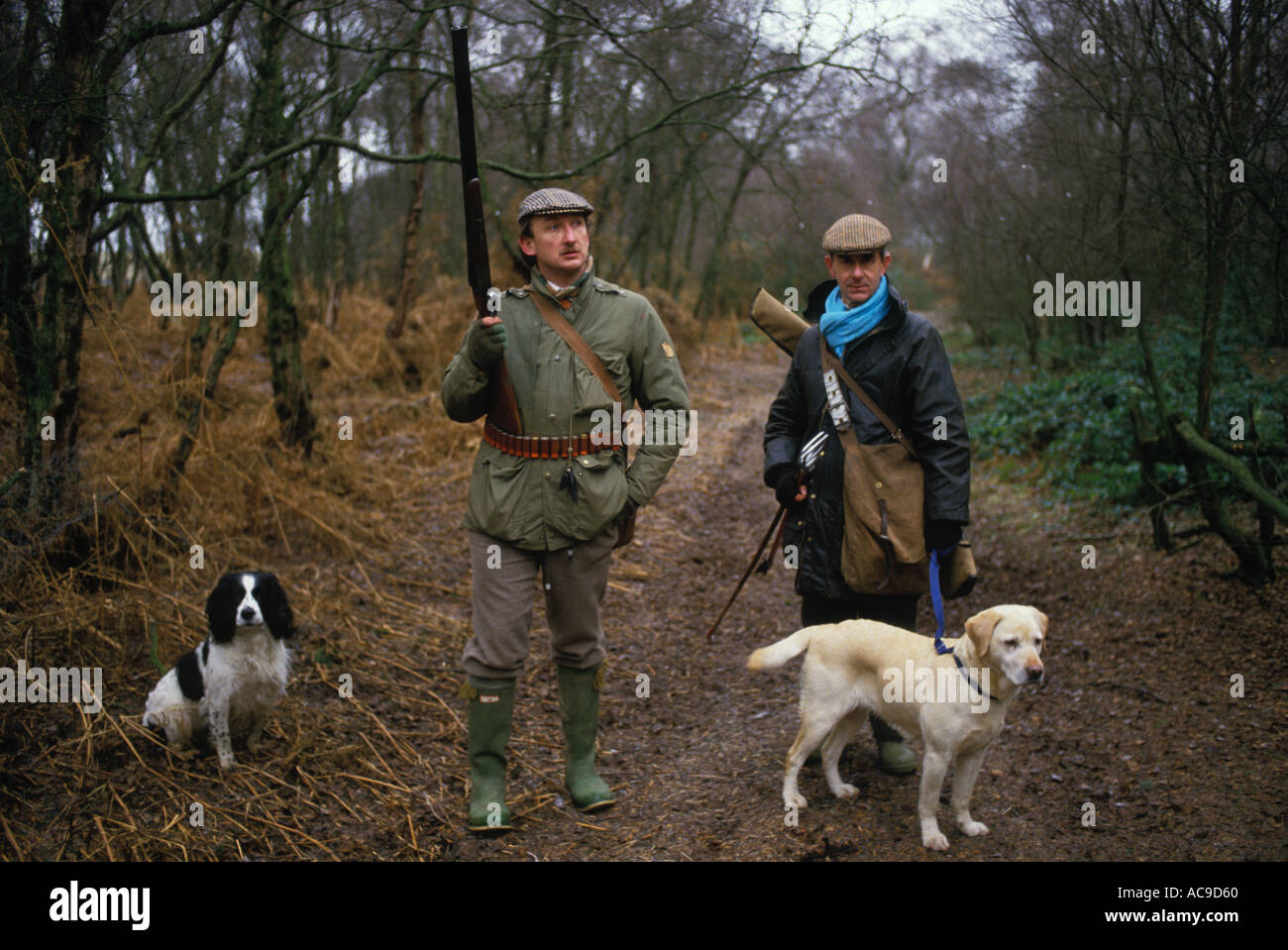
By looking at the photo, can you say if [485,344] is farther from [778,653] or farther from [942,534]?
[942,534]

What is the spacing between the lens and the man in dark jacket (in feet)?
13.1

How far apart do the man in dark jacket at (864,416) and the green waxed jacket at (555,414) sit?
2.03ft

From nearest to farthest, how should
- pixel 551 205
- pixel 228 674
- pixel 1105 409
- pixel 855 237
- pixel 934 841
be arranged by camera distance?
pixel 934 841
pixel 551 205
pixel 855 237
pixel 228 674
pixel 1105 409

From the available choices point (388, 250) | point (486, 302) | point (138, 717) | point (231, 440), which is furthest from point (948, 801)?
point (388, 250)

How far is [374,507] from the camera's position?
845 cm

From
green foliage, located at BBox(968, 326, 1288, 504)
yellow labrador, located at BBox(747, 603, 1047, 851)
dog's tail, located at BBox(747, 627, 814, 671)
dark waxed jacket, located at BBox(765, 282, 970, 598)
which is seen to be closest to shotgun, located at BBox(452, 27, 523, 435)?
dark waxed jacket, located at BBox(765, 282, 970, 598)

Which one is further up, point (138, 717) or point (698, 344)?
point (698, 344)

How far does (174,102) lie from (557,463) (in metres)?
4.98

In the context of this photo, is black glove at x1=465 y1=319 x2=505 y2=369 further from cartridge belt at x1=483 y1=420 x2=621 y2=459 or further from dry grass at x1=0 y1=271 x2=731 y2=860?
dry grass at x1=0 y1=271 x2=731 y2=860

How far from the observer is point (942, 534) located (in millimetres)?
4012

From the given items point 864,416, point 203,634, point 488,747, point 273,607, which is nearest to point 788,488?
point 864,416

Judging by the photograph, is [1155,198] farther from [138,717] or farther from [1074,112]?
[138,717]

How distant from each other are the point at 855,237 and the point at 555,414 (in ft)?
4.76

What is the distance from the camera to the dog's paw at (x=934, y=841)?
3717mm
